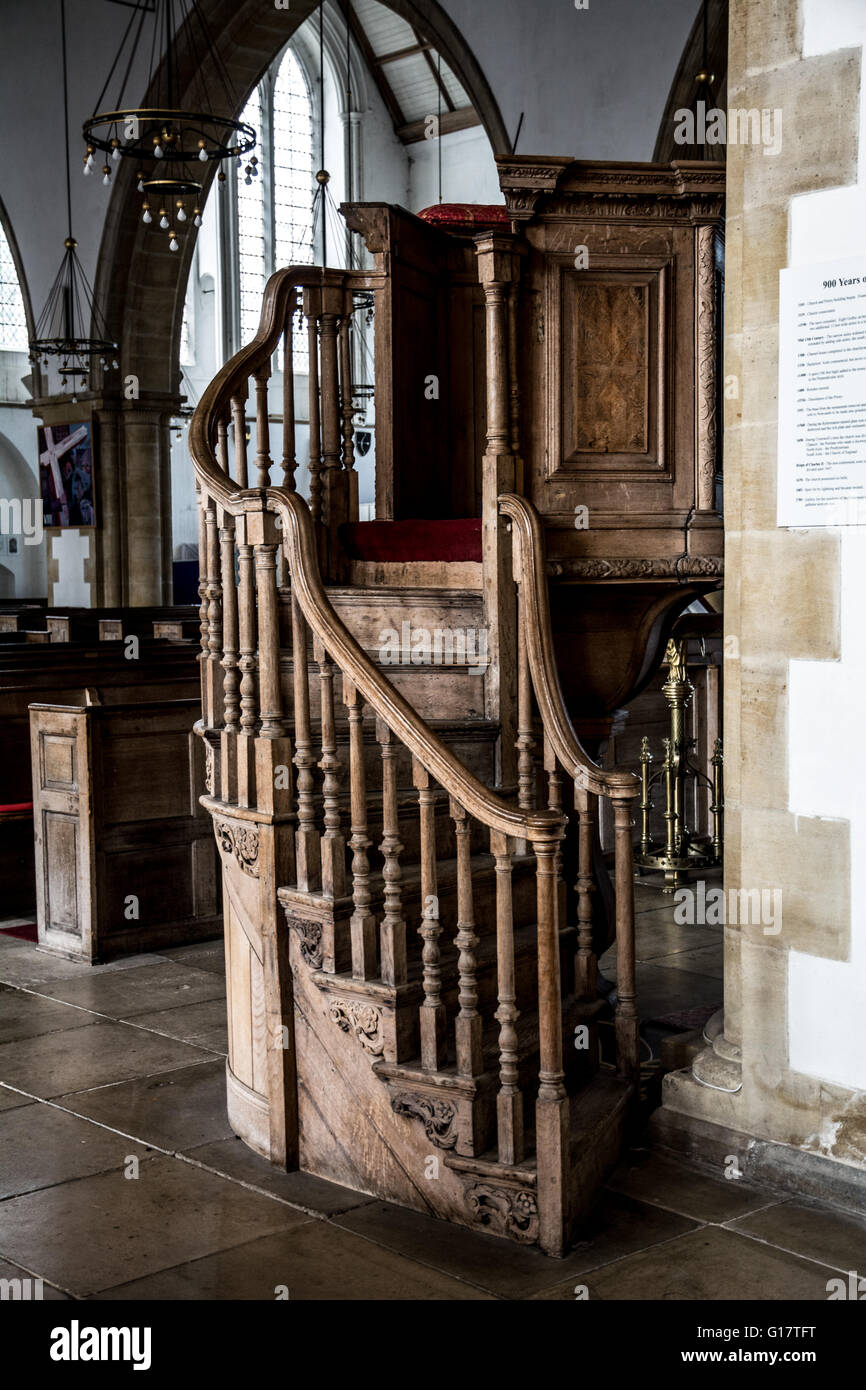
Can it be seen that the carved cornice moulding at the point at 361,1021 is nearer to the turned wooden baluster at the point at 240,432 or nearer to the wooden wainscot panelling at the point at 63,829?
the turned wooden baluster at the point at 240,432

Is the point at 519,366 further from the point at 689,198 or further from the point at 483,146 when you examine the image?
the point at 483,146

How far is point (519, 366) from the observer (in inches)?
164

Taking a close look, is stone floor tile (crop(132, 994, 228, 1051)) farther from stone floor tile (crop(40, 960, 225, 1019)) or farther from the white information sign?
the white information sign

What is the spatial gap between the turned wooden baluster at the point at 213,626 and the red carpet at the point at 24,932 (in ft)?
8.75

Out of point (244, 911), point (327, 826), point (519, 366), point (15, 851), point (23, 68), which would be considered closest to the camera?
point (327, 826)

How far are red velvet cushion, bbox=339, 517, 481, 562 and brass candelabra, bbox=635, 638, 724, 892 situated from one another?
107 inches

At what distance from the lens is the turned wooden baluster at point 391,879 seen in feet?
11.1

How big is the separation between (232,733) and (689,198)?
2.01 m

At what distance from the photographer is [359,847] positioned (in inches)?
137

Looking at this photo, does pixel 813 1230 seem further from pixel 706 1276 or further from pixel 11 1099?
pixel 11 1099

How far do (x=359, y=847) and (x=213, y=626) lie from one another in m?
0.86

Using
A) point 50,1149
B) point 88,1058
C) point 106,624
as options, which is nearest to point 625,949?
point 50,1149

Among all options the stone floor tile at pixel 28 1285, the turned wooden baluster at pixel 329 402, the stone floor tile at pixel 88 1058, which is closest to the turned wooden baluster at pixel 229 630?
the turned wooden baluster at pixel 329 402
